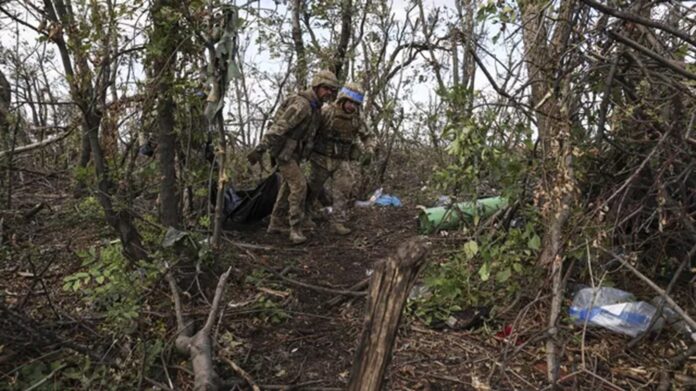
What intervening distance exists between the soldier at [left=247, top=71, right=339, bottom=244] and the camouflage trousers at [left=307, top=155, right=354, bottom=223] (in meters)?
0.27

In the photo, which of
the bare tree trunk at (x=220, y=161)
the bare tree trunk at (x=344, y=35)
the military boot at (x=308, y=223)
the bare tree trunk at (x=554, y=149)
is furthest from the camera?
the bare tree trunk at (x=344, y=35)

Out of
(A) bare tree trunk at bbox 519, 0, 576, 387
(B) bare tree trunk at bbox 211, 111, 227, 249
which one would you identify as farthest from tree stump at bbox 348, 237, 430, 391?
(B) bare tree trunk at bbox 211, 111, 227, 249

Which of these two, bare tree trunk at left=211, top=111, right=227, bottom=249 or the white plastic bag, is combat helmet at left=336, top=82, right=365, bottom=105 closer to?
bare tree trunk at left=211, top=111, right=227, bottom=249

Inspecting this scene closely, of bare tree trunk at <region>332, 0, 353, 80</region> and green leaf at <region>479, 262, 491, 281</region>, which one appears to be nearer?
green leaf at <region>479, 262, 491, 281</region>

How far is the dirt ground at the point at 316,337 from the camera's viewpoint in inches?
106

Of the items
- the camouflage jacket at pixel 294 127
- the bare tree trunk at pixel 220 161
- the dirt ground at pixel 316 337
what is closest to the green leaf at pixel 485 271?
the dirt ground at pixel 316 337

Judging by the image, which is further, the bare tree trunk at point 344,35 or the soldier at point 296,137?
the bare tree trunk at point 344,35

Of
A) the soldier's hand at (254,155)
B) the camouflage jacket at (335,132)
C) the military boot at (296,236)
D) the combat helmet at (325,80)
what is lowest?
the military boot at (296,236)

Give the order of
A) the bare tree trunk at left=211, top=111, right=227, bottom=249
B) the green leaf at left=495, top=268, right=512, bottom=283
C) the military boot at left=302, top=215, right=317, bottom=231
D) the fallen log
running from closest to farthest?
the fallen log, the green leaf at left=495, top=268, right=512, bottom=283, the bare tree trunk at left=211, top=111, right=227, bottom=249, the military boot at left=302, top=215, right=317, bottom=231

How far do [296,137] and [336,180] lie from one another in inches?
31.9

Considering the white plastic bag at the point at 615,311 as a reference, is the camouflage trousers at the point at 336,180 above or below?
above

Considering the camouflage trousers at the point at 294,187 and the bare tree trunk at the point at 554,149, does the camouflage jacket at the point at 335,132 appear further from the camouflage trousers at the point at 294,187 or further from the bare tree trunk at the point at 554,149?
the bare tree trunk at the point at 554,149

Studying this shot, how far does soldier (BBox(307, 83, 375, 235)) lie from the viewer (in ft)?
17.5

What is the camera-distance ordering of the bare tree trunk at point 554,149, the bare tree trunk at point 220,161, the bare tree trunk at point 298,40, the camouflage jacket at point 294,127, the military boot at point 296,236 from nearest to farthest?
the bare tree trunk at point 554,149 → the bare tree trunk at point 220,161 → the camouflage jacket at point 294,127 → the military boot at point 296,236 → the bare tree trunk at point 298,40
